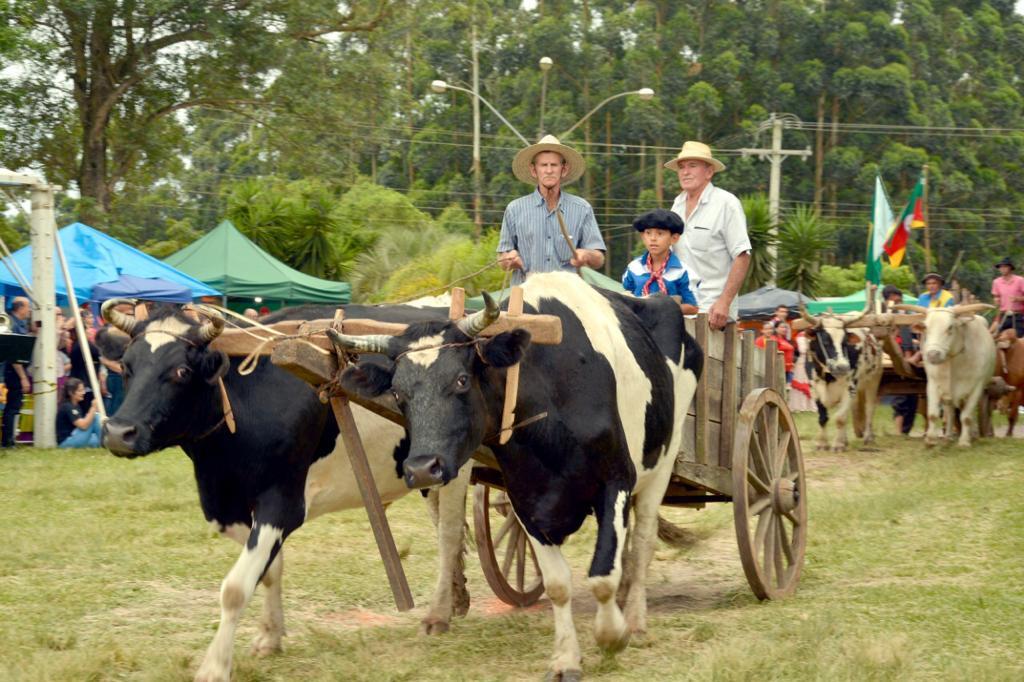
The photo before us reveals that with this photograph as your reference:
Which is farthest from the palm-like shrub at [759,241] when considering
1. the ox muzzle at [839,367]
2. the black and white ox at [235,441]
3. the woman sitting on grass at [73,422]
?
the black and white ox at [235,441]

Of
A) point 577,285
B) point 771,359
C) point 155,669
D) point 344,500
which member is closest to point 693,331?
point 577,285

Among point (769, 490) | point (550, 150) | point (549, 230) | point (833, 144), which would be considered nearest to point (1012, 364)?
point (769, 490)

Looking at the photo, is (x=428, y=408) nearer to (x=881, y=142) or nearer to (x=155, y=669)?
(x=155, y=669)

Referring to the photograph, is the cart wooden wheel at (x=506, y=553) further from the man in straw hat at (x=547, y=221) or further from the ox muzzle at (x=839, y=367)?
the ox muzzle at (x=839, y=367)

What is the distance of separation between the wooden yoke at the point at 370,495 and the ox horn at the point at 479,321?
2.54ft

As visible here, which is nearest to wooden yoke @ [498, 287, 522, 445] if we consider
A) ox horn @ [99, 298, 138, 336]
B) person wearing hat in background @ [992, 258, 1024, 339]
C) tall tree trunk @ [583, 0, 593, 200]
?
ox horn @ [99, 298, 138, 336]

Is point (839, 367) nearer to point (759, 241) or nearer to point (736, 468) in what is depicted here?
point (736, 468)

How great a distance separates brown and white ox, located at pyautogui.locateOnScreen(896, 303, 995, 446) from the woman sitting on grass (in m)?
10.1

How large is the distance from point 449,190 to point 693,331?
4457cm

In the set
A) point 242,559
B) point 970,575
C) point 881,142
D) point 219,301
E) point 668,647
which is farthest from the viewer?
point 881,142

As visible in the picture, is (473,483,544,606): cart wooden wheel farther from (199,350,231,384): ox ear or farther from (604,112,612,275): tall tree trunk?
(604,112,612,275): tall tree trunk

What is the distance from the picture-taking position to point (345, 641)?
604 cm

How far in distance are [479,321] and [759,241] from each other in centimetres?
2450

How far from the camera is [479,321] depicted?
5.02 m
